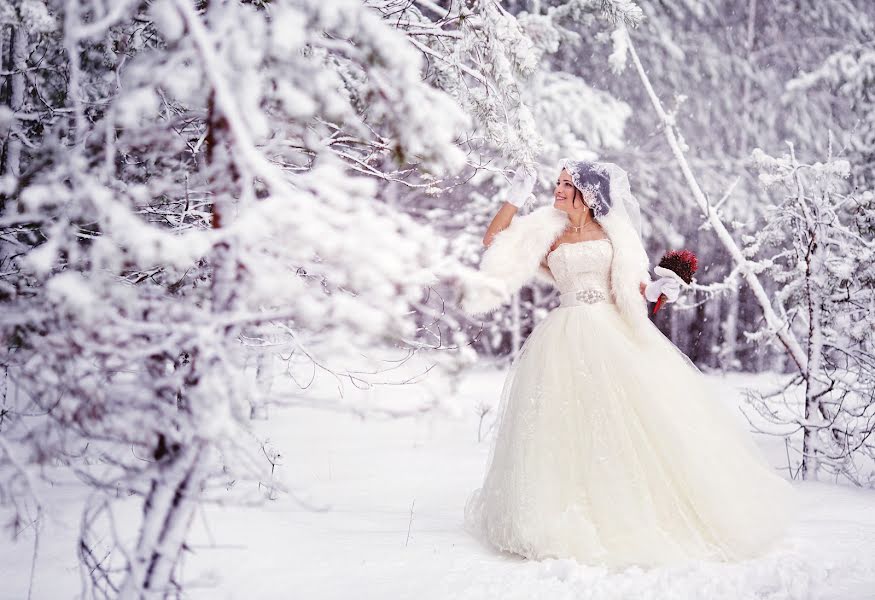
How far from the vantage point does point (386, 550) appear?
384 cm

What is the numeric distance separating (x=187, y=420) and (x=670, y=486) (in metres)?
2.86

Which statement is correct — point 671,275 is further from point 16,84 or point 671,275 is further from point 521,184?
point 16,84

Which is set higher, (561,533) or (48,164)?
(48,164)

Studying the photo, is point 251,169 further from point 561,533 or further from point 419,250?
point 561,533

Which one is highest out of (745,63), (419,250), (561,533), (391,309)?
(745,63)

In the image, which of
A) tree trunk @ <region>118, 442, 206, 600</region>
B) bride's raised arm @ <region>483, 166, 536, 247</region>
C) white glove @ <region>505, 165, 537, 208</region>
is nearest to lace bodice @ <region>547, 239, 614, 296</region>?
bride's raised arm @ <region>483, 166, 536, 247</region>

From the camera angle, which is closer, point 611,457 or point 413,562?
point 413,562

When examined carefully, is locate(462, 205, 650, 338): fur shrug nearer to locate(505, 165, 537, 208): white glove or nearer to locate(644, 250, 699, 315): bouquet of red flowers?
locate(644, 250, 699, 315): bouquet of red flowers

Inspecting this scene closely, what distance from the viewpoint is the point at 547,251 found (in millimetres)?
4516

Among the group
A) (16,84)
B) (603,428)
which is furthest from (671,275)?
(16,84)

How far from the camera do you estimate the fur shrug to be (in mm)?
4277

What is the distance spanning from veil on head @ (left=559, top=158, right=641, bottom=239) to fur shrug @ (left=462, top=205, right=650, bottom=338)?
0.20ft

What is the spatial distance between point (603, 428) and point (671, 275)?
4.12 feet

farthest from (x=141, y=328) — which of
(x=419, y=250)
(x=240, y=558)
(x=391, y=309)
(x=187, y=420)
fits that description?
(x=240, y=558)
